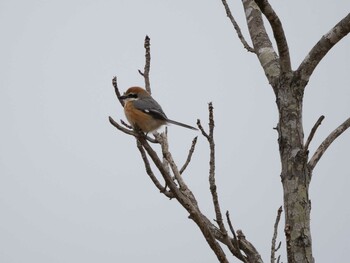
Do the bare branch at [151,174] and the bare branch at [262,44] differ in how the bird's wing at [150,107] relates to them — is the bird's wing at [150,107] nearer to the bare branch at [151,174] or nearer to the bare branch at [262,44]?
the bare branch at [262,44]

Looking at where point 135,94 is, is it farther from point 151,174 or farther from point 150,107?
point 151,174

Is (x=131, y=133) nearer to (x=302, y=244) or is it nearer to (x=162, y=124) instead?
(x=302, y=244)

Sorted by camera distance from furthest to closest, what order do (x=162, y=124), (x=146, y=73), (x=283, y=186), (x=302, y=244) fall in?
(x=162, y=124), (x=146, y=73), (x=283, y=186), (x=302, y=244)

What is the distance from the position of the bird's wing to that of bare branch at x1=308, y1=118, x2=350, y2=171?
111 inches

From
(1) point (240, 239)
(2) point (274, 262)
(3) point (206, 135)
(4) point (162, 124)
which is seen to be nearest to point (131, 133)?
(3) point (206, 135)

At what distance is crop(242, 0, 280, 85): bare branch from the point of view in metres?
3.11

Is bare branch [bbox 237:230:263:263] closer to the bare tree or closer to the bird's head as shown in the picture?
the bare tree

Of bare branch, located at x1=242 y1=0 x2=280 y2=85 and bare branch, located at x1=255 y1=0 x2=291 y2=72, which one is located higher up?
bare branch, located at x1=242 y1=0 x2=280 y2=85

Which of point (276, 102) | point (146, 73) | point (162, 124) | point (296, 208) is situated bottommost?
point (296, 208)

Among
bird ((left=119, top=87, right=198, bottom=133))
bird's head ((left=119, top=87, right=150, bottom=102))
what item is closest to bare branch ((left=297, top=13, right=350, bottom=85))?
bird ((left=119, top=87, right=198, bottom=133))

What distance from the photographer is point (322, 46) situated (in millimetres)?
2672

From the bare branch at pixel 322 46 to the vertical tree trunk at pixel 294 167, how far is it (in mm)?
74

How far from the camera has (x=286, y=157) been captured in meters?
2.61

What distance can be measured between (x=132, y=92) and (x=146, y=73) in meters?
2.10
